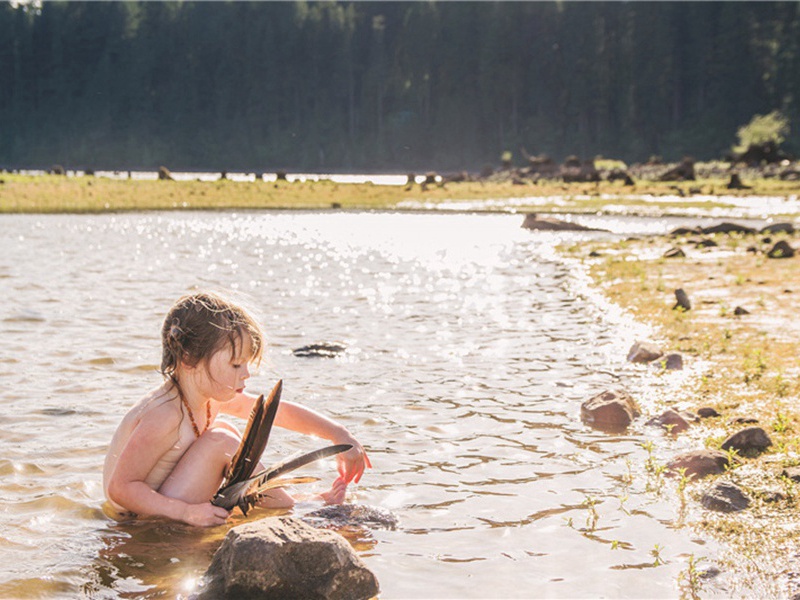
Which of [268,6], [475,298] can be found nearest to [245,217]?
[475,298]

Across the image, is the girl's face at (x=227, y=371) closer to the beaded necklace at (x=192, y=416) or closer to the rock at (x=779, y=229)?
the beaded necklace at (x=192, y=416)

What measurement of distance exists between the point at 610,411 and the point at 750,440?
125 centimetres

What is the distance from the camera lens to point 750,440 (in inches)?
263

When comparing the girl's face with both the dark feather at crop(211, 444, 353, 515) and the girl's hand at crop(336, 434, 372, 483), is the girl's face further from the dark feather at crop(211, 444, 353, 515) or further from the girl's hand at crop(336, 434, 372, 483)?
the girl's hand at crop(336, 434, 372, 483)

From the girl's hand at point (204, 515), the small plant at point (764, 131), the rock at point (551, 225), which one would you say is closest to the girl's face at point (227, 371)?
the girl's hand at point (204, 515)

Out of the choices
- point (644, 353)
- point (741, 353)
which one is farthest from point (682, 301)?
point (741, 353)

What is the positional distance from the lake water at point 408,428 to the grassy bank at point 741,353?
27 cm

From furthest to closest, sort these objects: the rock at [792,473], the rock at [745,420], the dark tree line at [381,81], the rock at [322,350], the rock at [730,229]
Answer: the dark tree line at [381,81], the rock at [730,229], the rock at [322,350], the rock at [745,420], the rock at [792,473]

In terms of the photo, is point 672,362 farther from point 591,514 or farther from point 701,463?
point 591,514

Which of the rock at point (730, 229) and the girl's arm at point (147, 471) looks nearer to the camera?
the girl's arm at point (147, 471)

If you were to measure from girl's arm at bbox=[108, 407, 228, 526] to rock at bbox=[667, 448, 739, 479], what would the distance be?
2996 millimetres

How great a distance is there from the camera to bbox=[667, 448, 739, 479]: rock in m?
6.37

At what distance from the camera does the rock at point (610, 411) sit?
7.64 metres

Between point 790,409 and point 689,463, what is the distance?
1.61 m
